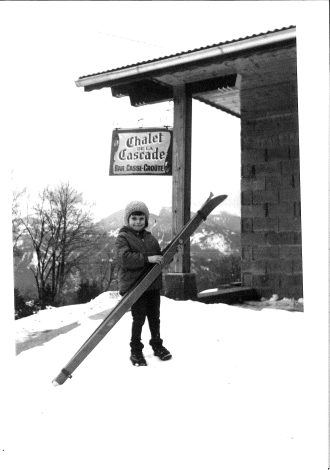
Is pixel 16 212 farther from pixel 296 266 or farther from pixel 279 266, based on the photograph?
pixel 296 266

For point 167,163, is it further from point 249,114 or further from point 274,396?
point 274,396

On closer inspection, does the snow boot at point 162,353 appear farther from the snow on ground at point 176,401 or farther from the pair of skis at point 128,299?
the pair of skis at point 128,299

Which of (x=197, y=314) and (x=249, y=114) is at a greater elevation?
(x=249, y=114)

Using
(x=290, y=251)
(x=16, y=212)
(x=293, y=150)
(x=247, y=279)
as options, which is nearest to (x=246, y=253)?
(x=247, y=279)

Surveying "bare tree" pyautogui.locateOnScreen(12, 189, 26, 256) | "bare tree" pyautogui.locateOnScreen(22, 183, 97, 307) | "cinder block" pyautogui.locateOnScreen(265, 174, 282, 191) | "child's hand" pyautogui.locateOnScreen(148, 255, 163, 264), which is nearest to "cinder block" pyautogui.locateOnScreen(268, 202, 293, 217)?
"cinder block" pyautogui.locateOnScreen(265, 174, 282, 191)

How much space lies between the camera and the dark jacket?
280 centimetres

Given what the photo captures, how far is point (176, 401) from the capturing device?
224cm

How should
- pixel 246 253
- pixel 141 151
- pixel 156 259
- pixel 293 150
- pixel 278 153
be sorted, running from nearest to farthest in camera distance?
pixel 156 259, pixel 141 151, pixel 293 150, pixel 278 153, pixel 246 253

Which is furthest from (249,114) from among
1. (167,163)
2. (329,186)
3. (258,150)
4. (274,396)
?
(329,186)

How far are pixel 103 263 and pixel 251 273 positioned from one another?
279 inches

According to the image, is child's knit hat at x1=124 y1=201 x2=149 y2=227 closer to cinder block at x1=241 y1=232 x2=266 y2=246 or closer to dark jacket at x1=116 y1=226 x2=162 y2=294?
dark jacket at x1=116 y1=226 x2=162 y2=294

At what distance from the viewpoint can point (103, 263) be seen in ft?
40.4

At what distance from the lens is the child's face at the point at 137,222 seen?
9.45 ft

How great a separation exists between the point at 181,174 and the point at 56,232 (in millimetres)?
5295
